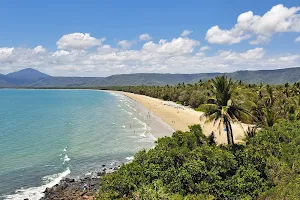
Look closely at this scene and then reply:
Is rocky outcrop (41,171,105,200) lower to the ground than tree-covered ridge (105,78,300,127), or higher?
lower

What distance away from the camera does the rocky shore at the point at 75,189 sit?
88.1ft

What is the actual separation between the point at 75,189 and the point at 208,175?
1574 centimetres

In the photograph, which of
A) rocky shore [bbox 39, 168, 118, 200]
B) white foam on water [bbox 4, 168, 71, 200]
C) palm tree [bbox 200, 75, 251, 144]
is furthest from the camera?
white foam on water [bbox 4, 168, 71, 200]

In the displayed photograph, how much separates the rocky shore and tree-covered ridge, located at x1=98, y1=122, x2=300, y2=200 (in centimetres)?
816

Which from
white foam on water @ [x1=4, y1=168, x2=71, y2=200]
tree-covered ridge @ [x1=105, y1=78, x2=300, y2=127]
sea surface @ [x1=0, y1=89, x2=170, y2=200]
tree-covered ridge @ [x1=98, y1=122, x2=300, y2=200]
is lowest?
white foam on water @ [x1=4, y1=168, x2=71, y2=200]

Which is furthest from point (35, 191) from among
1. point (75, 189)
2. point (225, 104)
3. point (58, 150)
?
point (225, 104)

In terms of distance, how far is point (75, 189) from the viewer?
28.8 metres

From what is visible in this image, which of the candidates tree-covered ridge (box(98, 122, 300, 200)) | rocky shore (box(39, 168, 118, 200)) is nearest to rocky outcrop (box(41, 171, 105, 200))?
rocky shore (box(39, 168, 118, 200))

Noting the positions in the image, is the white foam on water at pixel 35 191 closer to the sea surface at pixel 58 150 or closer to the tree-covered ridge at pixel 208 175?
the sea surface at pixel 58 150

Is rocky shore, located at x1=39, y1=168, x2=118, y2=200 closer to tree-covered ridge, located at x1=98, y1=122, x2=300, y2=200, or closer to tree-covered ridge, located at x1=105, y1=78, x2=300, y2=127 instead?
tree-covered ridge, located at x1=98, y1=122, x2=300, y2=200

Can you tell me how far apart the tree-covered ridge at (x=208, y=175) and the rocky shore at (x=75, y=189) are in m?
8.16

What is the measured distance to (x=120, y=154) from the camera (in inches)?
1660

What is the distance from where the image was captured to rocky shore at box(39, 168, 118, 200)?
26.9 meters

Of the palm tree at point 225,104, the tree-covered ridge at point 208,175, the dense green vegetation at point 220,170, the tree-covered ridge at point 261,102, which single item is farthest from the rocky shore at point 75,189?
the tree-covered ridge at point 261,102
